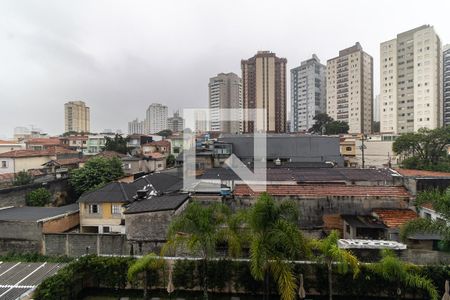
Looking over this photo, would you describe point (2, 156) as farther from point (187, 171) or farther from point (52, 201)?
point (187, 171)

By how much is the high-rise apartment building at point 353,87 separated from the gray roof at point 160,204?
5862 centimetres

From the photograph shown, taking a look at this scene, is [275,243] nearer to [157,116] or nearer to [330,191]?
[330,191]

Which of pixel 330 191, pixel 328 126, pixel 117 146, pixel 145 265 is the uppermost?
pixel 328 126

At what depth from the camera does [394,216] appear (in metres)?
10.8

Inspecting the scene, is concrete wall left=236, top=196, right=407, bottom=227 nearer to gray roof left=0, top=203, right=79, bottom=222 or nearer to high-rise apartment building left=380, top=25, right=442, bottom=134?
gray roof left=0, top=203, right=79, bottom=222

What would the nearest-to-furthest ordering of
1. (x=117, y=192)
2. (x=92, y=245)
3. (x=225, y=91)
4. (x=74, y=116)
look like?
(x=92, y=245) < (x=117, y=192) < (x=225, y=91) < (x=74, y=116)

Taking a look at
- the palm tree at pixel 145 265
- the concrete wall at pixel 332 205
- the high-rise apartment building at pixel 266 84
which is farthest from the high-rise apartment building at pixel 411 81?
the palm tree at pixel 145 265

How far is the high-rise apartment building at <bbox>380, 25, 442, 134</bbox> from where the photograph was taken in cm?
4953

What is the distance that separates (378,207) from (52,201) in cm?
1961

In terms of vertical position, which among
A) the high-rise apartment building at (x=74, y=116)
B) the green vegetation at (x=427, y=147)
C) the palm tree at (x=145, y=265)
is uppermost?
the high-rise apartment building at (x=74, y=116)

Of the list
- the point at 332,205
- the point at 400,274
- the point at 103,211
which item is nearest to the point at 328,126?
the point at 332,205

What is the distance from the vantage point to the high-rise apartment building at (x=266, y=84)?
55.9 m

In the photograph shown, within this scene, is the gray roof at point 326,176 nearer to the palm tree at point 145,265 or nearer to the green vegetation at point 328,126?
the palm tree at point 145,265

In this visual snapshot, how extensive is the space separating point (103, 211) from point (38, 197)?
20.8 feet
